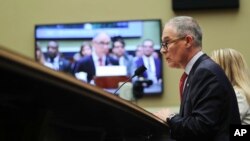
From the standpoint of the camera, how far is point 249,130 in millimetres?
1521

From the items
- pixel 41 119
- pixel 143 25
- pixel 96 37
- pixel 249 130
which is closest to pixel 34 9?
pixel 96 37

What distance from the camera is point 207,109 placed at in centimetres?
178

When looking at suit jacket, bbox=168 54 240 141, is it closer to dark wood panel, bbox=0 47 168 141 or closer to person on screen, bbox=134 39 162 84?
Answer: dark wood panel, bbox=0 47 168 141

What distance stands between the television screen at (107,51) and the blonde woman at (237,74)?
2519mm

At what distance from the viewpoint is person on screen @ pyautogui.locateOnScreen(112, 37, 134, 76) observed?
5.80 metres

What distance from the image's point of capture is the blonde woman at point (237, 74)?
300 cm

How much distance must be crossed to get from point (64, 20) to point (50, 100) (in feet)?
17.3

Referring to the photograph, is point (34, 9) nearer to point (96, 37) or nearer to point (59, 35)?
point (59, 35)

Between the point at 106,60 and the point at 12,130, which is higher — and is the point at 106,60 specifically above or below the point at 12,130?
below

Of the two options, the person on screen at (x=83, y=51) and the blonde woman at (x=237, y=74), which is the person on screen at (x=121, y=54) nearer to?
the person on screen at (x=83, y=51)

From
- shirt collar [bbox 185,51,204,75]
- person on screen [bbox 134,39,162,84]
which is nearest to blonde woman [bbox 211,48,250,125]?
shirt collar [bbox 185,51,204,75]

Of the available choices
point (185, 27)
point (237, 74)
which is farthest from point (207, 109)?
point (237, 74)

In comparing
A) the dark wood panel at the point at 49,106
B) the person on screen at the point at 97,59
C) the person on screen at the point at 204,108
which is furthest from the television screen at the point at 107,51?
the dark wood panel at the point at 49,106

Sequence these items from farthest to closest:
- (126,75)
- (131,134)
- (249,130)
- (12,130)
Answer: (126,75) < (249,130) < (131,134) < (12,130)
